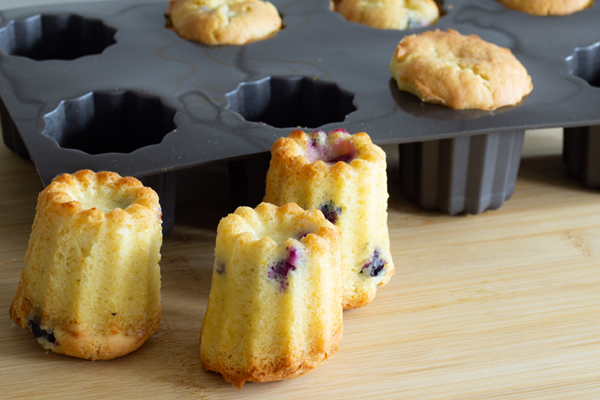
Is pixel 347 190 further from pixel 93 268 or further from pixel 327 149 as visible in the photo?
pixel 93 268

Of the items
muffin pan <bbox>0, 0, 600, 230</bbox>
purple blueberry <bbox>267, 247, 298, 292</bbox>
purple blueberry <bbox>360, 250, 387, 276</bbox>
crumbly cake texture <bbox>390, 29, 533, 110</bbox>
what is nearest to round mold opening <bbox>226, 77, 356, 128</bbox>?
muffin pan <bbox>0, 0, 600, 230</bbox>

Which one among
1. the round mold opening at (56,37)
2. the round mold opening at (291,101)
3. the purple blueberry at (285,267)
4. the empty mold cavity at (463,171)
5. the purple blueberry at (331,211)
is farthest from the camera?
the round mold opening at (56,37)

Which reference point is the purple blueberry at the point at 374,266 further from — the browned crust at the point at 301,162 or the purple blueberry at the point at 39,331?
the purple blueberry at the point at 39,331

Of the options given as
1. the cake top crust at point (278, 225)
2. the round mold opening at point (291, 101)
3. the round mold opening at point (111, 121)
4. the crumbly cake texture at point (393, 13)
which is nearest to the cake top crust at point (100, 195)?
the cake top crust at point (278, 225)

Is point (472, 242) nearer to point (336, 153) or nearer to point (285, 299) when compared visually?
point (336, 153)

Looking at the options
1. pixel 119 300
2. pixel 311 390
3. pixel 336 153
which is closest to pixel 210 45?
pixel 336 153

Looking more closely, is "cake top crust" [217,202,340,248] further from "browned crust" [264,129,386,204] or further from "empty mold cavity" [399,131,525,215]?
"empty mold cavity" [399,131,525,215]
